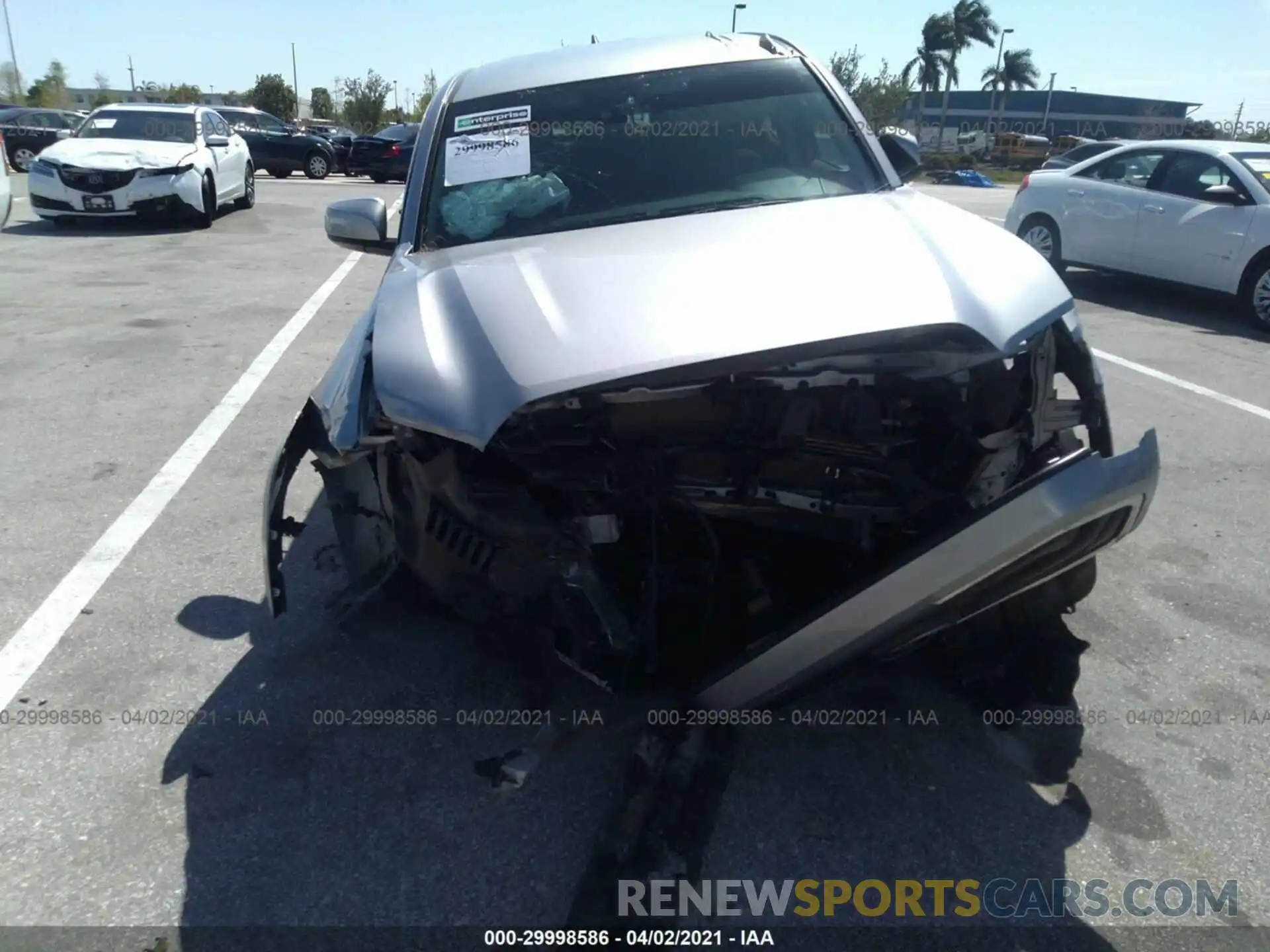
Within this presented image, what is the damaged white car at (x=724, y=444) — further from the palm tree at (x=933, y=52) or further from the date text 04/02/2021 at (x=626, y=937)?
the palm tree at (x=933, y=52)

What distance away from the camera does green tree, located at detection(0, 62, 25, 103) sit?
66312 millimetres

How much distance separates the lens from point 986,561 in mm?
2125

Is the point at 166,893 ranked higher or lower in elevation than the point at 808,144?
lower

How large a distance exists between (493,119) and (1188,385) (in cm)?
518

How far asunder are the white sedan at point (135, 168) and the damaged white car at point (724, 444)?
11252 millimetres

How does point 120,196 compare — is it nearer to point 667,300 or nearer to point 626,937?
point 667,300

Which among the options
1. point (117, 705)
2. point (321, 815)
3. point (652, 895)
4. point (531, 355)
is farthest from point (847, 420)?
point (117, 705)

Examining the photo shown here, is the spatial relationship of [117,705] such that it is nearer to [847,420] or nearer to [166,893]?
[166,893]

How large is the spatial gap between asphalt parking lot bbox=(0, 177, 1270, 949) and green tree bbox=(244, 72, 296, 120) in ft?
215

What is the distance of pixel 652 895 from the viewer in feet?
7.81

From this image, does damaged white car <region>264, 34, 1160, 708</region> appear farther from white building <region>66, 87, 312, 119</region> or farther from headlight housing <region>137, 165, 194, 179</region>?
white building <region>66, 87, 312, 119</region>

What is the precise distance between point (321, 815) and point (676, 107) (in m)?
2.79

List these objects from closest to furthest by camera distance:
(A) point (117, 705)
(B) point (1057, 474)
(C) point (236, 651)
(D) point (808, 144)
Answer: (B) point (1057, 474) < (A) point (117, 705) < (C) point (236, 651) < (D) point (808, 144)

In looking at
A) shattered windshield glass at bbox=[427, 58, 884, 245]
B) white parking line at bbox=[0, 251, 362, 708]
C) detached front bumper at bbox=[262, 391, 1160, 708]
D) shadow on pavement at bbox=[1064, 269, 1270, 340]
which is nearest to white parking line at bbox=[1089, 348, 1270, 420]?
shadow on pavement at bbox=[1064, 269, 1270, 340]
